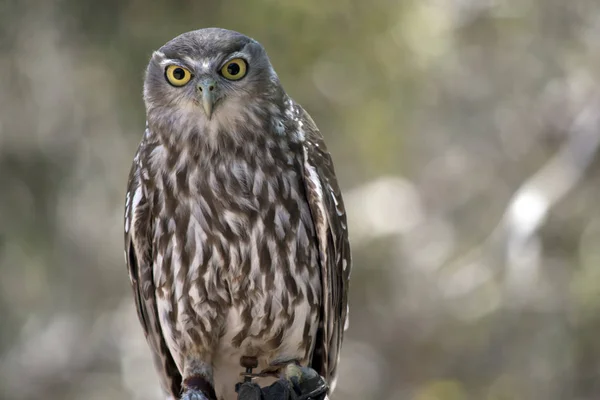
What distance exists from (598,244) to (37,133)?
6.11 m

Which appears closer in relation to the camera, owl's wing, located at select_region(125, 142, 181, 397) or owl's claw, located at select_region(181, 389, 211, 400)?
owl's claw, located at select_region(181, 389, 211, 400)

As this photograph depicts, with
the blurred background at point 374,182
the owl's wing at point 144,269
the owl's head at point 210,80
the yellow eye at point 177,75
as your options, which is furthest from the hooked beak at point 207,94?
the blurred background at point 374,182

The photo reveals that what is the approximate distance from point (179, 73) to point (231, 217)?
2.24 ft

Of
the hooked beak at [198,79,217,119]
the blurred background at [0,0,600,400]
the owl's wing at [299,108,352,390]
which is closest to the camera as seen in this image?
the hooked beak at [198,79,217,119]

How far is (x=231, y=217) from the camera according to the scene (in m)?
4.67

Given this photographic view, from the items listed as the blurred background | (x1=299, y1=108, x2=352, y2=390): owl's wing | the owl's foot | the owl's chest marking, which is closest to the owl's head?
the owl's chest marking

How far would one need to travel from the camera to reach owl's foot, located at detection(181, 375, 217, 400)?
466 cm

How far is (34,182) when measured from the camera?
11.5 metres

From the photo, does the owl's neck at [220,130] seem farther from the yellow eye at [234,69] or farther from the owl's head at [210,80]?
the yellow eye at [234,69]

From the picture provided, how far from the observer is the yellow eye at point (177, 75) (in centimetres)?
452

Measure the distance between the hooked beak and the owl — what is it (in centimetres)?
9

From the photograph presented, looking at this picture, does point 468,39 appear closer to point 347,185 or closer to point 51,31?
point 347,185

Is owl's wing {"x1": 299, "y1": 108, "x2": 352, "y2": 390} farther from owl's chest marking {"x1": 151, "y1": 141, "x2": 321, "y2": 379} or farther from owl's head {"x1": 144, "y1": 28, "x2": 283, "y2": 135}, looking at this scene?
owl's head {"x1": 144, "y1": 28, "x2": 283, "y2": 135}

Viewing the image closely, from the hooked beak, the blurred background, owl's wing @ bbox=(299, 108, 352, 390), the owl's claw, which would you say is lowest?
the owl's claw
